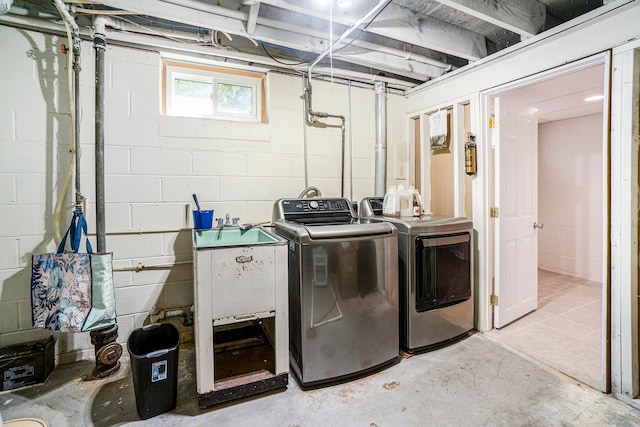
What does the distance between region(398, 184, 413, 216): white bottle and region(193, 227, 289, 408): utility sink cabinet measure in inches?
45.7

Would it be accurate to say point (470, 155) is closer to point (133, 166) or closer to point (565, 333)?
point (565, 333)

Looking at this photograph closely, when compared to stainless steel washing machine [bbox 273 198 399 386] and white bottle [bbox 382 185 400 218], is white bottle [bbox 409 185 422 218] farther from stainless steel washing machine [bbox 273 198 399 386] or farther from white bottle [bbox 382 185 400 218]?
stainless steel washing machine [bbox 273 198 399 386]

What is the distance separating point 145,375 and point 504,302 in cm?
272

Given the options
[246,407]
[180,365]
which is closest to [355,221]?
[246,407]

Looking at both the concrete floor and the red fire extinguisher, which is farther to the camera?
the red fire extinguisher

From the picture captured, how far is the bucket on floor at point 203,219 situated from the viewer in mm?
2242

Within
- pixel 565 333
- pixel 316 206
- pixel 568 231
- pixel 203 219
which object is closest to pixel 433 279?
pixel 316 206

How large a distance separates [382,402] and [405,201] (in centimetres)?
147

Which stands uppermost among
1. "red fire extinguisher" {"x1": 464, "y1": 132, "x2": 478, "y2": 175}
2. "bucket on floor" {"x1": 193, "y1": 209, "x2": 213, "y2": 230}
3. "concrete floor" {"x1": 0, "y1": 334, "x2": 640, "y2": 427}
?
"red fire extinguisher" {"x1": 464, "y1": 132, "x2": 478, "y2": 175}

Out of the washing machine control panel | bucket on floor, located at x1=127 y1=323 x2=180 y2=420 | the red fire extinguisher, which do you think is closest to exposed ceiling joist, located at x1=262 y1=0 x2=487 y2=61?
the red fire extinguisher

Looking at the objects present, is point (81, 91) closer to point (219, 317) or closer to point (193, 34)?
point (193, 34)

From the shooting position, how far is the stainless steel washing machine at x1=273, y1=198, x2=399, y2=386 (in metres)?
1.79

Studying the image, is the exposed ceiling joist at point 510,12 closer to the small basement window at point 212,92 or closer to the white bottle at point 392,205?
the white bottle at point 392,205

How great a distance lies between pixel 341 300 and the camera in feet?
6.06
